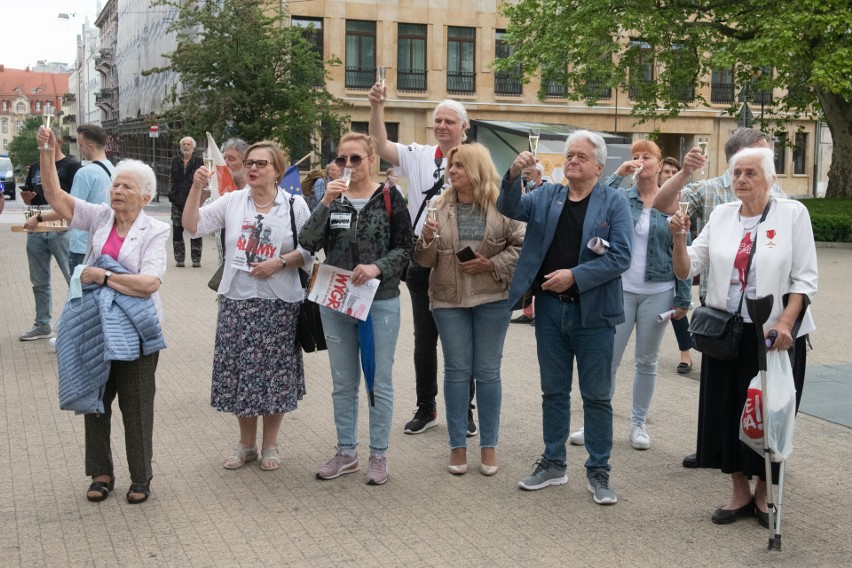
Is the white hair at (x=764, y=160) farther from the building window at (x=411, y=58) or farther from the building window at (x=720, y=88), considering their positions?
the building window at (x=720, y=88)

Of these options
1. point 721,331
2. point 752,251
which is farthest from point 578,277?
point 752,251

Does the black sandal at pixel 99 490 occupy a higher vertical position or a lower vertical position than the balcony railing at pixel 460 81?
lower

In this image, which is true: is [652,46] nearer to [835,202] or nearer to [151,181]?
[835,202]

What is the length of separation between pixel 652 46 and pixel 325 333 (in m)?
23.0

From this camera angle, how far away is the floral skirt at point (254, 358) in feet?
20.0

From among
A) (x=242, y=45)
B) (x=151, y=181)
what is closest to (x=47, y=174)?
(x=151, y=181)

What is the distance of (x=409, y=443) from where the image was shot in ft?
23.0

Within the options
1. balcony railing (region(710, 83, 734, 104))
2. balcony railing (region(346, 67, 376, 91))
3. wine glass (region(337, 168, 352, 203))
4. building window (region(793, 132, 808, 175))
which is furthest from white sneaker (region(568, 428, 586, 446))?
building window (region(793, 132, 808, 175))

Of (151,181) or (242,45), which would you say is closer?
(151,181)

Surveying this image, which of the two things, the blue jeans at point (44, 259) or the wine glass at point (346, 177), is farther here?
the blue jeans at point (44, 259)

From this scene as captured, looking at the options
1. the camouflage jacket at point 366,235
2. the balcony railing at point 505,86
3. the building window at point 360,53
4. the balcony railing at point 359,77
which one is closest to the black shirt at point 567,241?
A: the camouflage jacket at point 366,235

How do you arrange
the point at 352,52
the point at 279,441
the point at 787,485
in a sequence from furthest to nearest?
the point at 352,52, the point at 279,441, the point at 787,485

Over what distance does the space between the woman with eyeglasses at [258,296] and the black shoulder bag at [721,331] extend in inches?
89.5

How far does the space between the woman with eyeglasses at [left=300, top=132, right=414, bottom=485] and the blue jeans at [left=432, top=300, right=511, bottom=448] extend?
1.10ft
